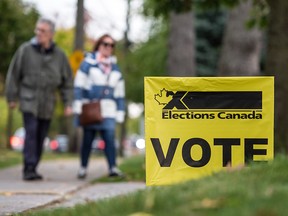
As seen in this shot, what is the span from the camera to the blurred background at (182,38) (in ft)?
37.3

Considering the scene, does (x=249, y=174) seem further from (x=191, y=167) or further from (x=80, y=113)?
(x=80, y=113)

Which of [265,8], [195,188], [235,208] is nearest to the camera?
[235,208]

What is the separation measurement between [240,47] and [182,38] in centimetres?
130

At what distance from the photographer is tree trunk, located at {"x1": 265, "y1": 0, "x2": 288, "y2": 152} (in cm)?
1120

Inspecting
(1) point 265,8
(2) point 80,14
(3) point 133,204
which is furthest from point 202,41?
(3) point 133,204

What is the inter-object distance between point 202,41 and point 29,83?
2457 centimetres

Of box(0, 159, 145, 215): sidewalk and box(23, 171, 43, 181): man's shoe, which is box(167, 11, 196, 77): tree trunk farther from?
box(23, 171, 43, 181): man's shoe

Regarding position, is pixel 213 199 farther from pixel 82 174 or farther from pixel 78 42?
pixel 78 42

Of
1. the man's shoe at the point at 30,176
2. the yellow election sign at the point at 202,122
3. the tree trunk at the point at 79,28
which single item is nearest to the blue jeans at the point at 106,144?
the man's shoe at the point at 30,176

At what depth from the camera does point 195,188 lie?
484 centimetres

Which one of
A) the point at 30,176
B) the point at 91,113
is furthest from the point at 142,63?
the point at 30,176

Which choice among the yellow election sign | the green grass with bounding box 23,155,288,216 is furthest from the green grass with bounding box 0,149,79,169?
the green grass with bounding box 23,155,288,216

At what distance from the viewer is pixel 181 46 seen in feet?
59.3

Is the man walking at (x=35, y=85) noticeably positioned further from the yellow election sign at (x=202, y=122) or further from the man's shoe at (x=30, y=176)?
the yellow election sign at (x=202, y=122)
